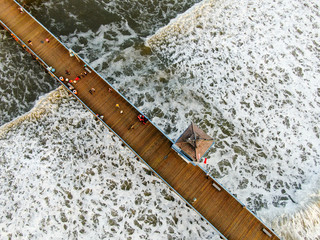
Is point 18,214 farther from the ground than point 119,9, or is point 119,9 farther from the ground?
point 119,9

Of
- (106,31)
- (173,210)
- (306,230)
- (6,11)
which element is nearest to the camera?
(306,230)

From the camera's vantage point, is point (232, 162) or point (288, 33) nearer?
point (232, 162)

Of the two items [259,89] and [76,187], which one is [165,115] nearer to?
[259,89]

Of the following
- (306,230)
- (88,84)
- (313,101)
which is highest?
(313,101)

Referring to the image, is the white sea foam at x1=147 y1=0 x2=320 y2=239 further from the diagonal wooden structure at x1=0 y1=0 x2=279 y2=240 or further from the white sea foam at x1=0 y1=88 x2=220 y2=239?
the white sea foam at x1=0 y1=88 x2=220 y2=239

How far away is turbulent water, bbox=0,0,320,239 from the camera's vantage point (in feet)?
83.1

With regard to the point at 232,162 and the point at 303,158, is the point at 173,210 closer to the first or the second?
the point at 232,162

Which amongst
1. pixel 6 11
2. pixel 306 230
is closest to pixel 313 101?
pixel 306 230

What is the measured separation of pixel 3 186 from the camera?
26.7m

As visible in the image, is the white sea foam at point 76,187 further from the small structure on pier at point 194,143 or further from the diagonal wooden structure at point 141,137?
the small structure on pier at point 194,143

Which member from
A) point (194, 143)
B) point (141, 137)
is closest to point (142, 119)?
point (141, 137)

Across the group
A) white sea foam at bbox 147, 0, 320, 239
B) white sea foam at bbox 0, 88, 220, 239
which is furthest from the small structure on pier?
white sea foam at bbox 0, 88, 220, 239

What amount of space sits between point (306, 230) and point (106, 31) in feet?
119

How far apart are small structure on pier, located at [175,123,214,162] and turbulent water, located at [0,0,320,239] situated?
23.1ft
